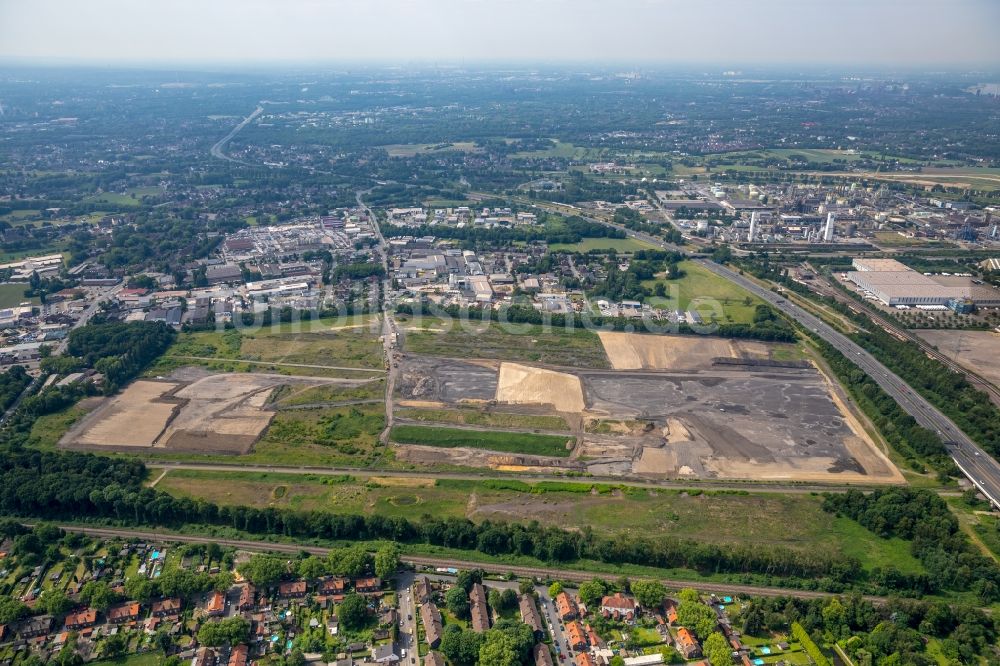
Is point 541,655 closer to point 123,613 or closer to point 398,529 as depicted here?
point 398,529

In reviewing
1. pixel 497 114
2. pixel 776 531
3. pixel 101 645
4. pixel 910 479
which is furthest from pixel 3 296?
pixel 497 114

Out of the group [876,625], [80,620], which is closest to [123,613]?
[80,620]

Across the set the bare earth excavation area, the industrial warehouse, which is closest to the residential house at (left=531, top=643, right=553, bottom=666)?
the bare earth excavation area

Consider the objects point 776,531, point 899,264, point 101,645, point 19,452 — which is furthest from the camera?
point 899,264

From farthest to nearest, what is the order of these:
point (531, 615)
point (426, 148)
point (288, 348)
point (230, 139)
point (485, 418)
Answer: point (230, 139) → point (426, 148) → point (288, 348) → point (485, 418) → point (531, 615)

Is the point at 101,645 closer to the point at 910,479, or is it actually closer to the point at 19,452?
the point at 19,452

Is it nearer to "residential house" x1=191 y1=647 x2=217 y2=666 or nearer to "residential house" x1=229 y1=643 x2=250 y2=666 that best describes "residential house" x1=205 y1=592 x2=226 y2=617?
"residential house" x1=191 y1=647 x2=217 y2=666

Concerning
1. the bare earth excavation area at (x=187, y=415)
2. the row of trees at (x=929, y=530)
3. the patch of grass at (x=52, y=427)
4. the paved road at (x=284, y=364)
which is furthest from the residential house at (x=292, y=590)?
the row of trees at (x=929, y=530)
